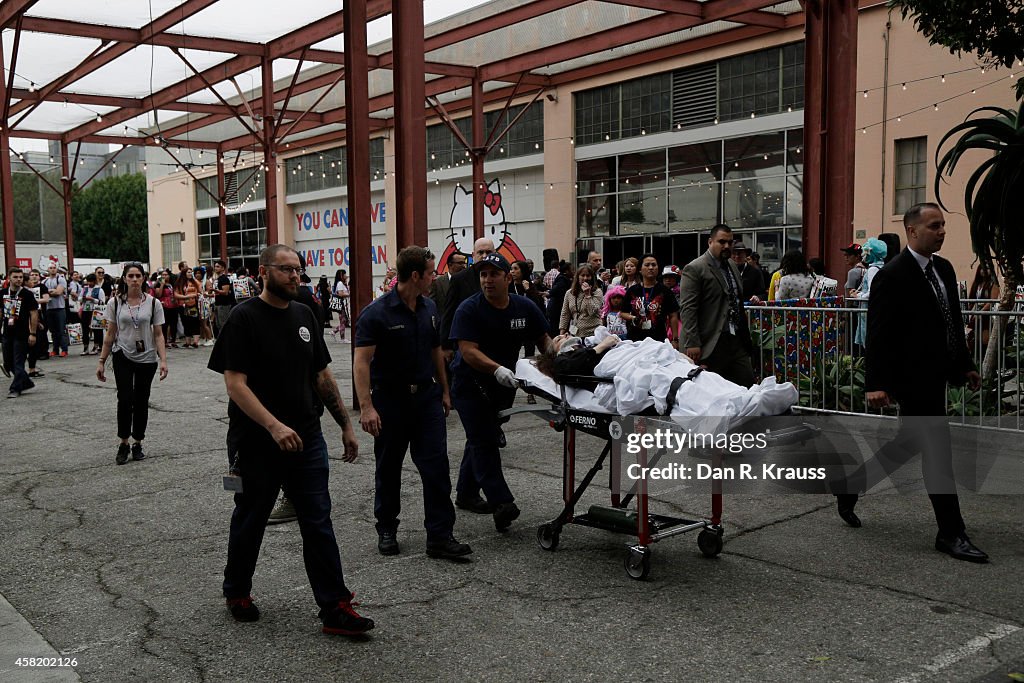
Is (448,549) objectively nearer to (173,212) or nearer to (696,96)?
(696,96)

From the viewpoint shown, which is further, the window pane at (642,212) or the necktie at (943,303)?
the window pane at (642,212)

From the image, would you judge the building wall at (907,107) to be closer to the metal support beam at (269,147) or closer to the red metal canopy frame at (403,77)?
the red metal canopy frame at (403,77)

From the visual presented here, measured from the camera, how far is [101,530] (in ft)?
21.7

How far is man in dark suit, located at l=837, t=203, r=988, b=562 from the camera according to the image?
555 centimetres

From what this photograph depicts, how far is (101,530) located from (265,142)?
18.5 m

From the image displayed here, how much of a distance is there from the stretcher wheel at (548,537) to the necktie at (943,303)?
2.66 m

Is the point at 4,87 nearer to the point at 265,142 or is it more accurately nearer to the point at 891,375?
the point at 265,142

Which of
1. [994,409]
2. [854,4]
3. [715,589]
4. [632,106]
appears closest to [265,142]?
[632,106]

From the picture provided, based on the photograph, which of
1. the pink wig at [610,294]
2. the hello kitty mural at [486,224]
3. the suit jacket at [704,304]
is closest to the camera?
the suit jacket at [704,304]

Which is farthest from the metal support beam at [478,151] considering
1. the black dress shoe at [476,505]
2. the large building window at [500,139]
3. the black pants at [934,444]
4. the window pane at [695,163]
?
the black pants at [934,444]

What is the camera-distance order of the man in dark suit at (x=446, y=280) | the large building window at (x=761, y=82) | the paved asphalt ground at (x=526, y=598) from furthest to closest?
1. the large building window at (x=761, y=82)
2. the man in dark suit at (x=446, y=280)
3. the paved asphalt ground at (x=526, y=598)

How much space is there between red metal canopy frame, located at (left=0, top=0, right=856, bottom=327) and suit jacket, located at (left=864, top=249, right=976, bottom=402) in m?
6.84

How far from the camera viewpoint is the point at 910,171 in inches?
754

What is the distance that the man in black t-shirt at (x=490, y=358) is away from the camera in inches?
243
